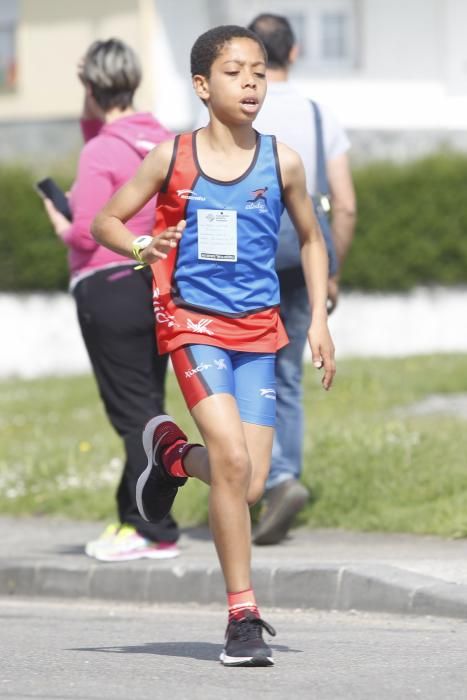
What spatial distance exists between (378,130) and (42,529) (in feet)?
39.4

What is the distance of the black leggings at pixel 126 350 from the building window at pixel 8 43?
46.0 ft

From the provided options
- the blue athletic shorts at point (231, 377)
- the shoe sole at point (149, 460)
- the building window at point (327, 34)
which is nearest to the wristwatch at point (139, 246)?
the blue athletic shorts at point (231, 377)

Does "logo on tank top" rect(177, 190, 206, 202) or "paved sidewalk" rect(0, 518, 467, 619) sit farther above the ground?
"logo on tank top" rect(177, 190, 206, 202)

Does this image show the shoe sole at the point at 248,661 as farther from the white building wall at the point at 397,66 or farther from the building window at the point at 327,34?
the building window at the point at 327,34

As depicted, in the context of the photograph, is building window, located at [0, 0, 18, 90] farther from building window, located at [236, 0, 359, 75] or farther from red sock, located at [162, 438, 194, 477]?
red sock, located at [162, 438, 194, 477]

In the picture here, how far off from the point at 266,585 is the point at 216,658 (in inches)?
67.0

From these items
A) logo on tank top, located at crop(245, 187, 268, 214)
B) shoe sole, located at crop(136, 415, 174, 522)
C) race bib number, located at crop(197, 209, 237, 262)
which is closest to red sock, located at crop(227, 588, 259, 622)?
shoe sole, located at crop(136, 415, 174, 522)

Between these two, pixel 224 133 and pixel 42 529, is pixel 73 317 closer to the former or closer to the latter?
pixel 42 529

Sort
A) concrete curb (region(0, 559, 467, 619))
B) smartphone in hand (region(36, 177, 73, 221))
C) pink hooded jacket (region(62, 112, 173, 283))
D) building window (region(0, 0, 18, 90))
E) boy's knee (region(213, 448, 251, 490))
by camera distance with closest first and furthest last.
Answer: boy's knee (region(213, 448, 251, 490)), concrete curb (region(0, 559, 467, 619)), pink hooded jacket (region(62, 112, 173, 283)), smartphone in hand (region(36, 177, 73, 221)), building window (region(0, 0, 18, 90))

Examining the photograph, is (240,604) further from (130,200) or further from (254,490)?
(130,200)

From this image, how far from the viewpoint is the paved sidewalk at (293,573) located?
22.0ft

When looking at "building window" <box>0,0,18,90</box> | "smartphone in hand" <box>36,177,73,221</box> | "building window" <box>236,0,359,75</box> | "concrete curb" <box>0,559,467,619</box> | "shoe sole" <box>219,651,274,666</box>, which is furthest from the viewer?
"building window" <box>236,0,359,75</box>

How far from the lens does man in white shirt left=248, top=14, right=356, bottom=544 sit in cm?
784

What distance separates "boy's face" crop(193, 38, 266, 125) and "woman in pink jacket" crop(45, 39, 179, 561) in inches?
75.7
